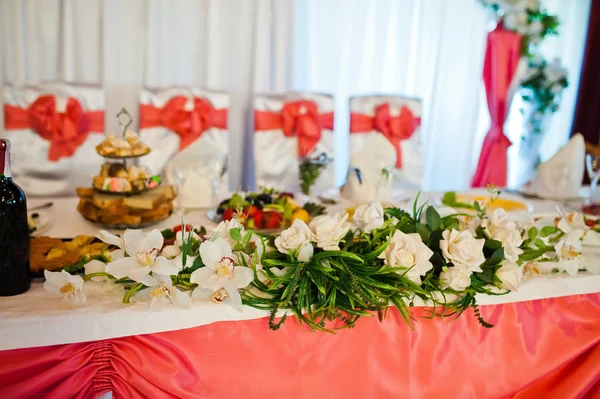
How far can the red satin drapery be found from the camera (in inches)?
139

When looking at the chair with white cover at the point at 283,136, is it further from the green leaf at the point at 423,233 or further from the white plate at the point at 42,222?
the green leaf at the point at 423,233

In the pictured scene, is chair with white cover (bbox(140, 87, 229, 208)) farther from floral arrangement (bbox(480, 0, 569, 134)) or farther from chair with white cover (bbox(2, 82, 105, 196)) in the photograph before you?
floral arrangement (bbox(480, 0, 569, 134))

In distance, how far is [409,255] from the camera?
0.98 meters

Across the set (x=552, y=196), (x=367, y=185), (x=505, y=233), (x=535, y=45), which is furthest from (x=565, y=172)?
(x=535, y=45)

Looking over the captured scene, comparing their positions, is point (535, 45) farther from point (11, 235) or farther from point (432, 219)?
point (11, 235)

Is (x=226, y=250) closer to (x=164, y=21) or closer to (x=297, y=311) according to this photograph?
(x=297, y=311)

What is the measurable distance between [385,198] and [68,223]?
3.19ft

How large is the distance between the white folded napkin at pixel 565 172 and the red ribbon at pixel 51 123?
6.40 ft

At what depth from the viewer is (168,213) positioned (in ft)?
5.14

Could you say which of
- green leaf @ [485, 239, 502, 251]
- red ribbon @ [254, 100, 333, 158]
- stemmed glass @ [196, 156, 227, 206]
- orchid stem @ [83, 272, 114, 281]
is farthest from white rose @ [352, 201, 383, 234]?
red ribbon @ [254, 100, 333, 158]

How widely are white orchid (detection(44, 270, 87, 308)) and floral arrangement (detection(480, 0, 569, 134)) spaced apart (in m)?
3.30

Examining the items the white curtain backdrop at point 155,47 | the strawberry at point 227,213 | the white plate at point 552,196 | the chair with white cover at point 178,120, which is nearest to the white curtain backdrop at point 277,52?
the white curtain backdrop at point 155,47

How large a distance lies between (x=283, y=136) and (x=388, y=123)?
21.3 inches

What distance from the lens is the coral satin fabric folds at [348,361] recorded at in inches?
36.9
